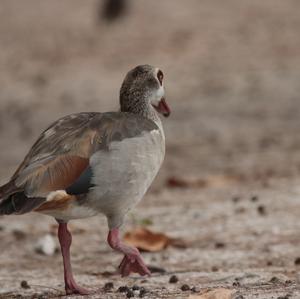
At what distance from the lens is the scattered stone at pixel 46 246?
883cm

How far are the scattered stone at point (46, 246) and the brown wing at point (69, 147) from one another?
6.97 feet

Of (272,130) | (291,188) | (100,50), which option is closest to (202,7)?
(100,50)

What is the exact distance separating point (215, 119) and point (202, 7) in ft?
31.1

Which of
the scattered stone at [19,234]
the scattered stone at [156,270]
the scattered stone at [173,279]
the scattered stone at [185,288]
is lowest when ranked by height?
the scattered stone at [185,288]

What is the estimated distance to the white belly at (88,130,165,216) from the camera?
6.43 meters

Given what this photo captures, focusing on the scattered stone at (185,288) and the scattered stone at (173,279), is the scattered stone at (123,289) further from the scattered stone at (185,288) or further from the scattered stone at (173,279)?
the scattered stone at (173,279)

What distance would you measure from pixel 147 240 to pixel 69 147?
2386mm

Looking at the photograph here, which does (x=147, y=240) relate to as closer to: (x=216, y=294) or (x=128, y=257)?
(x=128, y=257)

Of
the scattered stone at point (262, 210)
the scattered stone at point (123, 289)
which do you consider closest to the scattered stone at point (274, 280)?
the scattered stone at point (123, 289)

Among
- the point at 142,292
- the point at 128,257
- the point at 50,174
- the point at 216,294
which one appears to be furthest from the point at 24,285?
the point at 216,294

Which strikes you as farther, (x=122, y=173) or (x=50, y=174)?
(x=122, y=173)

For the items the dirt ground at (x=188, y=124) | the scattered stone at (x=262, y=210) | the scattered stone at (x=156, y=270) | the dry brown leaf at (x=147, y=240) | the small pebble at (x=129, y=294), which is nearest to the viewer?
the small pebble at (x=129, y=294)

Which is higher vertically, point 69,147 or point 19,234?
point 19,234

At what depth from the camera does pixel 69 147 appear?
21.3 feet
